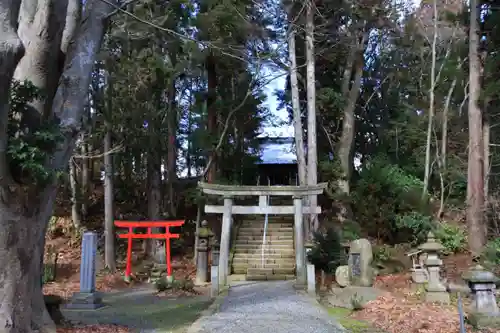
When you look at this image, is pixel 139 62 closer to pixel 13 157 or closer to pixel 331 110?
pixel 331 110

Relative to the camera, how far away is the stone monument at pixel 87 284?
29.7 feet

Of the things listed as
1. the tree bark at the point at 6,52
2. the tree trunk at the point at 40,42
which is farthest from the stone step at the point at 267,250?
the tree bark at the point at 6,52

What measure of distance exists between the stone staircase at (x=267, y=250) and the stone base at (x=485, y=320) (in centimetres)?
673

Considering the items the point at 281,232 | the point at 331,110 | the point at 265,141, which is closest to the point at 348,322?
the point at 281,232

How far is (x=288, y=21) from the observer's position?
49.3 ft

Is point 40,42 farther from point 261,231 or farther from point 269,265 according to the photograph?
point 261,231

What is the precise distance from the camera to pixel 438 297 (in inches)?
314

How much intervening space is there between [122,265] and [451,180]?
1191 cm

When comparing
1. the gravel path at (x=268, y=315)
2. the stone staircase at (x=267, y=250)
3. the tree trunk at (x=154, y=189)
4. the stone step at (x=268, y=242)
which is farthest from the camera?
the tree trunk at (x=154, y=189)

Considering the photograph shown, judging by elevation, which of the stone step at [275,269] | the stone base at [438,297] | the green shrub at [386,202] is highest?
the green shrub at [386,202]

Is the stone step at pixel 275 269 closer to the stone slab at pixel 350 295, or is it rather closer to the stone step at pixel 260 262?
the stone step at pixel 260 262

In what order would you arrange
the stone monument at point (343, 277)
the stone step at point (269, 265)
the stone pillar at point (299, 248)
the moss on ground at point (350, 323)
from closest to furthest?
the moss on ground at point (350, 323), the stone monument at point (343, 277), the stone pillar at point (299, 248), the stone step at point (269, 265)

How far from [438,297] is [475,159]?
4661 mm

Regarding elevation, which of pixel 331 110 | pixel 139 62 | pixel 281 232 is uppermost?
pixel 139 62
